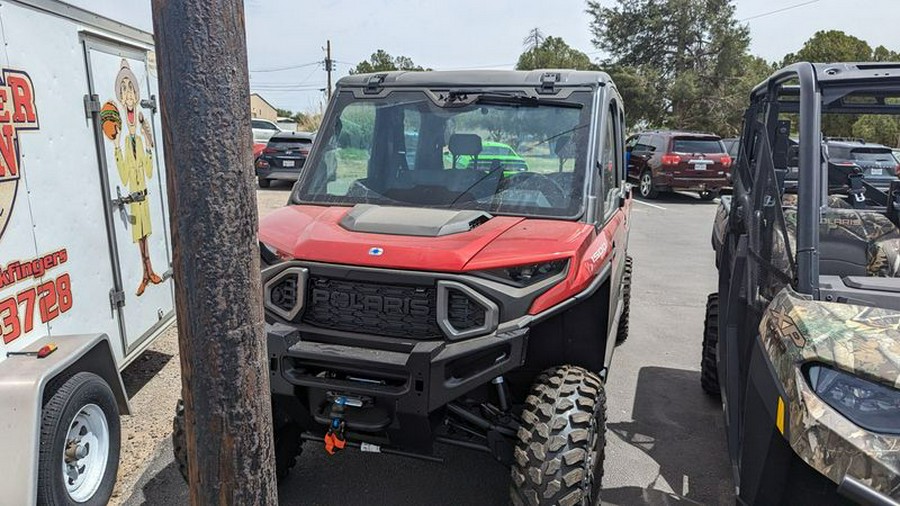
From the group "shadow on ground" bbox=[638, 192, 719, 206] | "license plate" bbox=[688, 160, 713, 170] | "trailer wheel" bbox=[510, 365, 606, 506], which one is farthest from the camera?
"shadow on ground" bbox=[638, 192, 719, 206]

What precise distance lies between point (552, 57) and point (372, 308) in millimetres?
47870

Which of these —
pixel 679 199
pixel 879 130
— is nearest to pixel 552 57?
pixel 879 130

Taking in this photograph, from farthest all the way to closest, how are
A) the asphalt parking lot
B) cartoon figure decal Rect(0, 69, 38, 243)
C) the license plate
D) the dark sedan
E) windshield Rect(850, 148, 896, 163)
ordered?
the dark sedan
the license plate
windshield Rect(850, 148, 896, 163)
the asphalt parking lot
cartoon figure decal Rect(0, 69, 38, 243)

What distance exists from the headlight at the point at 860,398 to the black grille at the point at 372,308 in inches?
58.0

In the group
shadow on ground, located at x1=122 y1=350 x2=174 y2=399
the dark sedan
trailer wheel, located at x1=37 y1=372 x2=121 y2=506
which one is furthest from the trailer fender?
the dark sedan

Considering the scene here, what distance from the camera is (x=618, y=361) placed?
5.68 meters

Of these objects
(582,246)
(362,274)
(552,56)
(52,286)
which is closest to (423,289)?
(362,274)

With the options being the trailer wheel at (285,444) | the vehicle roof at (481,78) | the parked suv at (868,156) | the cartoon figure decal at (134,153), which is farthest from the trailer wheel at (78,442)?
the parked suv at (868,156)

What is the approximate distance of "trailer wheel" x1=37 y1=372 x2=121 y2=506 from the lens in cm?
302

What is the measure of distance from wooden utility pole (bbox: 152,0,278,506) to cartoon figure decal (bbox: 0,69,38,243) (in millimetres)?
2307

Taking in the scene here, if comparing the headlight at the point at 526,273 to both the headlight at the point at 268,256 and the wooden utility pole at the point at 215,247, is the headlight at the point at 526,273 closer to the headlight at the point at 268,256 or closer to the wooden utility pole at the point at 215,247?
the headlight at the point at 268,256

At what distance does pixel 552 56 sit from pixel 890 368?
160ft

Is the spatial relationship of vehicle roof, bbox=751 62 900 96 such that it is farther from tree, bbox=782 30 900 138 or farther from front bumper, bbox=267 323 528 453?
tree, bbox=782 30 900 138

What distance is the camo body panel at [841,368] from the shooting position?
6.11 feet
